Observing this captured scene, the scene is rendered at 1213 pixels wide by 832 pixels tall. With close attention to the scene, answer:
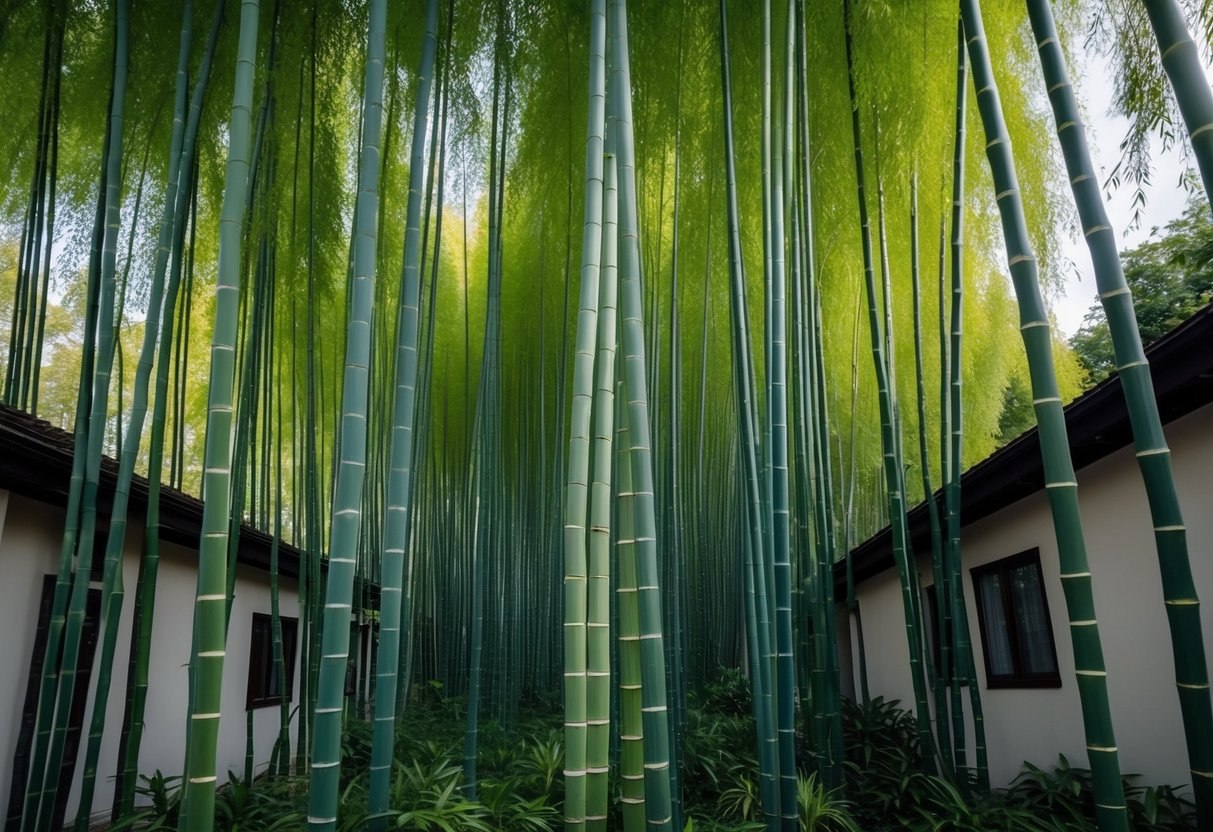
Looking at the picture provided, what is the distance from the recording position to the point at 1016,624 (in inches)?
150

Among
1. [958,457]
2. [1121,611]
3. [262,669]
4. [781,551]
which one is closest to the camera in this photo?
[781,551]

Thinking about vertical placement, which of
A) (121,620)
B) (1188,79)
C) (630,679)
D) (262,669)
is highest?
(1188,79)

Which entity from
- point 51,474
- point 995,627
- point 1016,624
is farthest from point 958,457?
point 51,474

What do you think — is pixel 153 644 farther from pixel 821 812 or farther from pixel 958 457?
pixel 958 457

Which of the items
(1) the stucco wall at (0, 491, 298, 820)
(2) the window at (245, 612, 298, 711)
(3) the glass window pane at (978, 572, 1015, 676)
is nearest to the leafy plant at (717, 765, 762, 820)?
(3) the glass window pane at (978, 572, 1015, 676)

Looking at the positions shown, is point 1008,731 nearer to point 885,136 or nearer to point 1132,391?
point 885,136

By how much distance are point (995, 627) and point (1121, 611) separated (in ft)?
3.47

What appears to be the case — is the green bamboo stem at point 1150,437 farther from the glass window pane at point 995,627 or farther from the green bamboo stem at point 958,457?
the glass window pane at point 995,627

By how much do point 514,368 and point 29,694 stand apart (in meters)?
3.58

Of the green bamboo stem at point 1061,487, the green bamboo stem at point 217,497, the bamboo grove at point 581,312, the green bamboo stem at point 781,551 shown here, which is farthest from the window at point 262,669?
A: the green bamboo stem at point 1061,487

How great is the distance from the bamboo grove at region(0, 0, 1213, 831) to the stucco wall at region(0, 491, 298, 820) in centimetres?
10

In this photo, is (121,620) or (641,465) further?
(121,620)

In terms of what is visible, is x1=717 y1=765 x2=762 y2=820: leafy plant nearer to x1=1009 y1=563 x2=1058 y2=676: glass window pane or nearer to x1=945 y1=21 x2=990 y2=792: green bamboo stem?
x1=945 y1=21 x2=990 y2=792: green bamboo stem

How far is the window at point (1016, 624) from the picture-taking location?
11.7 ft
